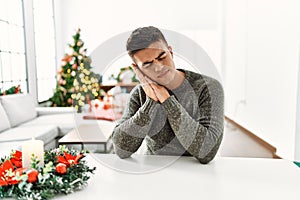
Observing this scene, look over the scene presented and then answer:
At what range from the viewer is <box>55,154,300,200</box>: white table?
805 millimetres

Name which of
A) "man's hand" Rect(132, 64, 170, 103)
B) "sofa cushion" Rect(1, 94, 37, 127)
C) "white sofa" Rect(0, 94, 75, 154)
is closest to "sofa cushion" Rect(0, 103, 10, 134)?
"white sofa" Rect(0, 94, 75, 154)

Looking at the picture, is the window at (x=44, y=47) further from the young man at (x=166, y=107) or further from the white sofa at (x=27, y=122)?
the young man at (x=166, y=107)

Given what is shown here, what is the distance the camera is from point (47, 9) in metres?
5.49

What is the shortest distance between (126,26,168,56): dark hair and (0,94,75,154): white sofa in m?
1.91

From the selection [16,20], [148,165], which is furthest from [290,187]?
[16,20]

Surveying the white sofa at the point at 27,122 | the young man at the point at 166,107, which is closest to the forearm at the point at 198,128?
the young man at the point at 166,107

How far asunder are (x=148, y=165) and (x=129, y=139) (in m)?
0.11

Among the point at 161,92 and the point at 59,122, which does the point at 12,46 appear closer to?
the point at 59,122

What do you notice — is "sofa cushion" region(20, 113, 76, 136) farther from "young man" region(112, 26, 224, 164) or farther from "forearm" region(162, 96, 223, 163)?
"forearm" region(162, 96, 223, 163)

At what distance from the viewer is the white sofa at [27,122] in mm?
2797

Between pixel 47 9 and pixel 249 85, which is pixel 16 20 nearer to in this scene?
pixel 47 9

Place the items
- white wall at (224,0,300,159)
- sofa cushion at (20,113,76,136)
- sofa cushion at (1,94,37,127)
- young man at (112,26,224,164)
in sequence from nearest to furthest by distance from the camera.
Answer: young man at (112,26,224,164) → white wall at (224,0,300,159) → sofa cushion at (1,94,37,127) → sofa cushion at (20,113,76,136)

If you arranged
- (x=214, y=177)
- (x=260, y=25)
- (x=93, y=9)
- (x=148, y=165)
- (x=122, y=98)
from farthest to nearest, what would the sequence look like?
(x=93, y=9), (x=260, y=25), (x=122, y=98), (x=148, y=165), (x=214, y=177)

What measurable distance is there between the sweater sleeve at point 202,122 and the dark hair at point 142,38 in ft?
0.61
